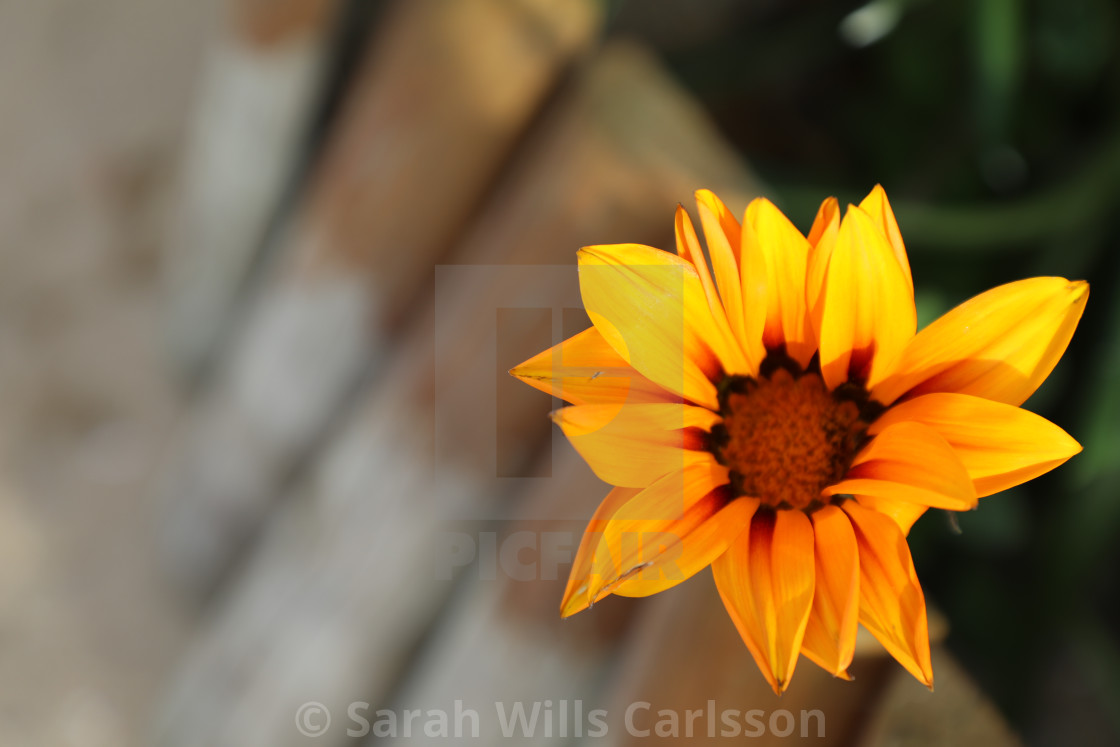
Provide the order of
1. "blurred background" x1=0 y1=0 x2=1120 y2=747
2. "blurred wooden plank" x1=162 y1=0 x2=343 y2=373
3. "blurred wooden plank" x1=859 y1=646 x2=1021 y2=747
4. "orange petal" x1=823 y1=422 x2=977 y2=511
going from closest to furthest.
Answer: "orange petal" x1=823 y1=422 x2=977 y2=511
"blurred wooden plank" x1=859 y1=646 x2=1021 y2=747
"blurred background" x1=0 y1=0 x2=1120 y2=747
"blurred wooden plank" x1=162 y1=0 x2=343 y2=373

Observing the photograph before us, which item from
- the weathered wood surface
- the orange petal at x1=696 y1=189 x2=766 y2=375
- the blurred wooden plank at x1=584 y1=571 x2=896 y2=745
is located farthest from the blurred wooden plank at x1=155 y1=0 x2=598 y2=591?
the orange petal at x1=696 y1=189 x2=766 y2=375

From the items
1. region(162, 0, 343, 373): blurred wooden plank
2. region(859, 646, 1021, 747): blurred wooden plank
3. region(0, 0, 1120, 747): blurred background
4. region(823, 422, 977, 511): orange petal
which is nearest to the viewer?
region(823, 422, 977, 511): orange petal

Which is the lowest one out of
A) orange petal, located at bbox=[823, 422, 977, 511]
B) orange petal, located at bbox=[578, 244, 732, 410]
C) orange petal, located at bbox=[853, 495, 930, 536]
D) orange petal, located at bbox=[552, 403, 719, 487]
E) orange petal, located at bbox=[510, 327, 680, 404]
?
orange petal, located at bbox=[853, 495, 930, 536]

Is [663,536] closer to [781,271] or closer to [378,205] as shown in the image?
[781,271]

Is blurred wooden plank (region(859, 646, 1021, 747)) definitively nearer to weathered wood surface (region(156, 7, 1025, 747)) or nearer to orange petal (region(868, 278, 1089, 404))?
weathered wood surface (region(156, 7, 1025, 747))

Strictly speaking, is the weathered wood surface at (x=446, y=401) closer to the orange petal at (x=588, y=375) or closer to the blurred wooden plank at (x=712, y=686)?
the blurred wooden plank at (x=712, y=686)

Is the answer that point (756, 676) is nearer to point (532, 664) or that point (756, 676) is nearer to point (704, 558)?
point (532, 664)

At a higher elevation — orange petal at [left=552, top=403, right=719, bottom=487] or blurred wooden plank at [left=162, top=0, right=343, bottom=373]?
blurred wooden plank at [left=162, top=0, right=343, bottom=373]

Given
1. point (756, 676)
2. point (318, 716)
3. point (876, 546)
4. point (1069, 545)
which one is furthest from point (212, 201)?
point (1069, 545)

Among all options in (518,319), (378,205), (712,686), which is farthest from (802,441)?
(378,205)
